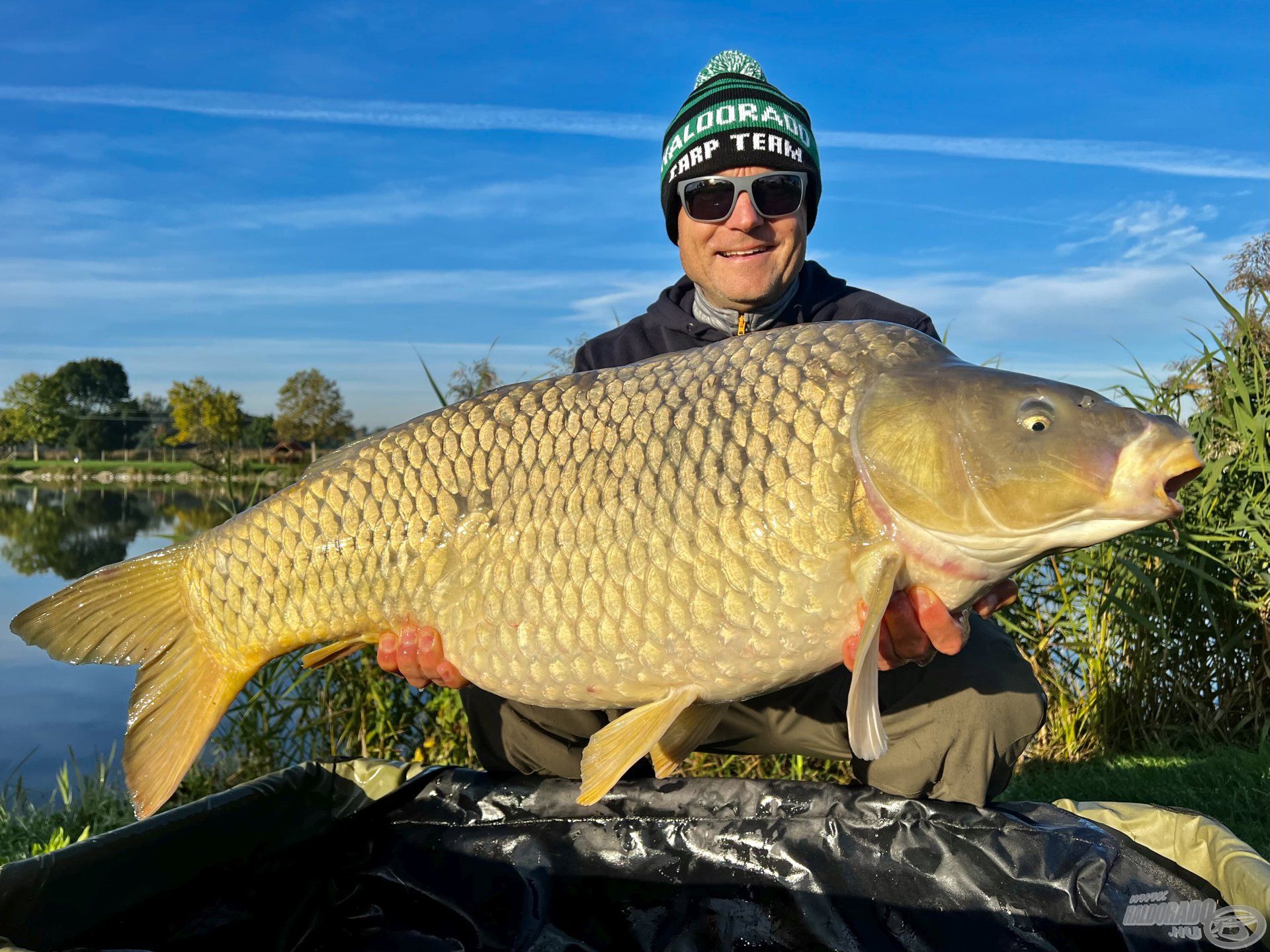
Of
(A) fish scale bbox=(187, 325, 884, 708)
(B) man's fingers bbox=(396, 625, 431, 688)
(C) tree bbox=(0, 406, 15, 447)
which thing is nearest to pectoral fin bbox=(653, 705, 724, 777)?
(A) fish scale bbox=(187, 325, 884, 708)

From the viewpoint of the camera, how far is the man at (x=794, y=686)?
62.9 inches

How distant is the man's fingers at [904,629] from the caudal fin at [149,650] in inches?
41.4

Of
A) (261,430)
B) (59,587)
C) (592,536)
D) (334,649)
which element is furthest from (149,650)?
(261,430)

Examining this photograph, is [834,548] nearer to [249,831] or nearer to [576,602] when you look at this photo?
[576,602]

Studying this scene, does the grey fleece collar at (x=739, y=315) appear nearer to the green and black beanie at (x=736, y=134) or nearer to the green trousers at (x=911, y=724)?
the green and black beanie at (x=736, y=134)

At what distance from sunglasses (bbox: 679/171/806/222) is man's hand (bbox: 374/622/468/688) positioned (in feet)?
3.88

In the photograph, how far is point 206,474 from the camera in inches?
116

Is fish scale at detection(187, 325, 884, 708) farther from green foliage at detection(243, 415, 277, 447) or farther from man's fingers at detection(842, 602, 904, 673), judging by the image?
green foliage at detection(243, 415, 277, 447)

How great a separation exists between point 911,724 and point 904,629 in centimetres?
38

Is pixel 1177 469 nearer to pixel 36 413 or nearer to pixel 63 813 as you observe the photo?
pixel 63 813

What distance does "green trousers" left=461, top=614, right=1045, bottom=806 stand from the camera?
1609mm

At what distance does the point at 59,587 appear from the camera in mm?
3488

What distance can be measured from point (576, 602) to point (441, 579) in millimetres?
255

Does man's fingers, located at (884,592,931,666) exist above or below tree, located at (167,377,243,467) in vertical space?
below
